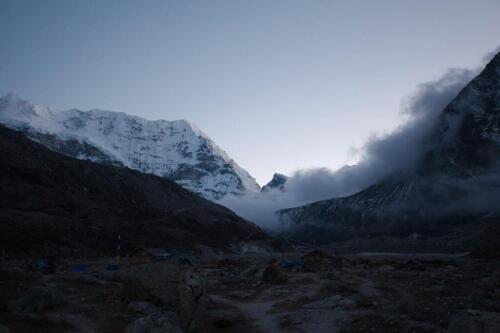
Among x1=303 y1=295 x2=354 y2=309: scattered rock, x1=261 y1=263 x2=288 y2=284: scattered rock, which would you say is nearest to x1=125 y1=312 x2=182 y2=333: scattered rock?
x1=303 y1=295 x2=354 y2=309: scattered rock

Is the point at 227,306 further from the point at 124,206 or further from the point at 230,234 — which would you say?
the point at 230,234

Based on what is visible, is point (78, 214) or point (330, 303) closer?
point (330, 303)

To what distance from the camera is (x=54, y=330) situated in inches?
786

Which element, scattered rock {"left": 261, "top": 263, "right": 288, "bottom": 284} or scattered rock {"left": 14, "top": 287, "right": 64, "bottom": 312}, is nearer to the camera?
scattered rock {"left": 14, "top": 287, "right": 64, "bottom": 312}

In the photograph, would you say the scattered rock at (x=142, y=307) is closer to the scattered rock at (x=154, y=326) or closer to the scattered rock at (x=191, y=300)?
the scattered rock at (x=191, y=300)

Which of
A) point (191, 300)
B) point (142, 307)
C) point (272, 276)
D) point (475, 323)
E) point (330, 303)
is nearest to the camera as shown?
point (475, 323)

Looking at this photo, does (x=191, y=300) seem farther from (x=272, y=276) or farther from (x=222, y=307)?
(x=272, y=276)

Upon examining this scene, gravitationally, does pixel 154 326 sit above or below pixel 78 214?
below

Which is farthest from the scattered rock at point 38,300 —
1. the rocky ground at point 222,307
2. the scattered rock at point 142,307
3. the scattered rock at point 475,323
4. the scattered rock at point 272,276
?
the scattered rock at point 475,323

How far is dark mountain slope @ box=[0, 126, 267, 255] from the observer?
9800cm

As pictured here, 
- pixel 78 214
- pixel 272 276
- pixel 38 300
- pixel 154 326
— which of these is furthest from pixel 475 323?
pixel 78 214

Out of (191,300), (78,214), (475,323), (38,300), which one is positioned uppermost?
(78,214)

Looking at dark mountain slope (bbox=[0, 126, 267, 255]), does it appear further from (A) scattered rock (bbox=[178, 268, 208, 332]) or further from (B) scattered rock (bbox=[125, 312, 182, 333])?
(B) scattered rock (bbox=[125, 312, 182, 333])

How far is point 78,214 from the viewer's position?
130 metres
